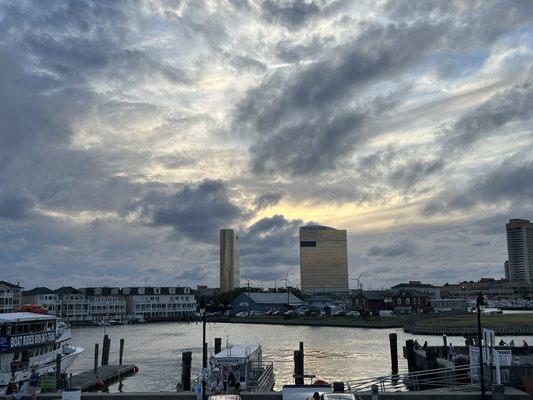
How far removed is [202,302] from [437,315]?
157 meters

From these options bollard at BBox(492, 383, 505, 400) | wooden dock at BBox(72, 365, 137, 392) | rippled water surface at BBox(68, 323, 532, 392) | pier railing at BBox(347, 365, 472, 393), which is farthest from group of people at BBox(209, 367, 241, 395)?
rippled water surface at BBox(68, 323, 532, 392)

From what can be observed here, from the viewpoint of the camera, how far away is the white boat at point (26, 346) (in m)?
51.1

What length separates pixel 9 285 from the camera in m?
183

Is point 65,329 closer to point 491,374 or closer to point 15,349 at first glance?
point 15,349

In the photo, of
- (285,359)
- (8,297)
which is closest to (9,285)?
(8,297)

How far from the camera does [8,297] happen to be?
591 ft

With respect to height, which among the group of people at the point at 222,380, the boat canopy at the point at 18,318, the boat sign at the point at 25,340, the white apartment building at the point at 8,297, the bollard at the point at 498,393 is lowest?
the group of people at the point at 222,380

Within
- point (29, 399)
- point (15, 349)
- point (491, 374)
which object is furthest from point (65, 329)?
point (491, 374)

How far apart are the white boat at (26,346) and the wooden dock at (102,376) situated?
389cm

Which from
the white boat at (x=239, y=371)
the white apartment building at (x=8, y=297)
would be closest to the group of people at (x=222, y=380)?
the white boat at (x=239, y=371)

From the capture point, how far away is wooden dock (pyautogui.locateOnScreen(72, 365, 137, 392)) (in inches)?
2058

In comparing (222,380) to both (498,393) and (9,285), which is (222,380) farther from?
(9,285)

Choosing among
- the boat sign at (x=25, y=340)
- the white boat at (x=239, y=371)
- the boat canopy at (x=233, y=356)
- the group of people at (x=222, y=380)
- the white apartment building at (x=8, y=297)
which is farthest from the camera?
the white apartment building at (x=8, y=297)

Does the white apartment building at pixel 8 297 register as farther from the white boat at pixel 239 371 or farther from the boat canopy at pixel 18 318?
the white boat at pixel 239 371
